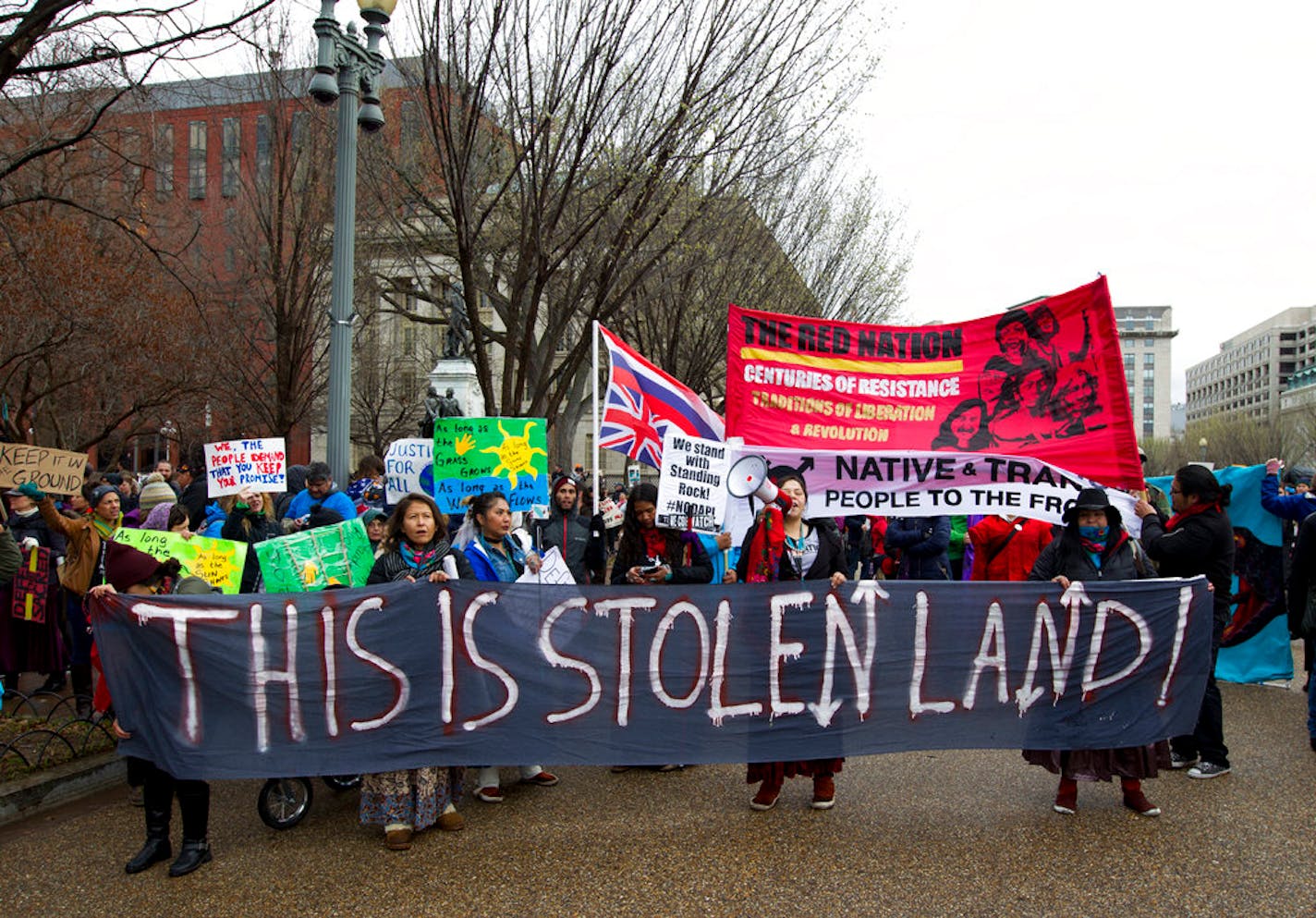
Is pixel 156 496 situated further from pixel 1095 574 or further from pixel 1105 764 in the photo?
pixel 1105 764

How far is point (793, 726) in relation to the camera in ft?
16.6

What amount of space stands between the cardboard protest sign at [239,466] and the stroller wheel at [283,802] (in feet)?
10.5

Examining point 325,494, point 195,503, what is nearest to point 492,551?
point 325,494

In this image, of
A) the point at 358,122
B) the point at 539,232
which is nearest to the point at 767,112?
the point at 539,232

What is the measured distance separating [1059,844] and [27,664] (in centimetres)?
759

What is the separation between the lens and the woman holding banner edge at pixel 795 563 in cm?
519

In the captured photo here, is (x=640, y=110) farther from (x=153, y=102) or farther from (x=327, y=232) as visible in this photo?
(x=327, y=232)

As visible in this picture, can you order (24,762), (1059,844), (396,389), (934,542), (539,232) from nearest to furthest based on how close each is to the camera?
(1059,844) < (24,762) < (934,542) < (539,232) < (396,389)

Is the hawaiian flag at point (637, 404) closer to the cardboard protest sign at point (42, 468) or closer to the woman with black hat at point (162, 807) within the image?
the woman with black hat at point (162, 807)

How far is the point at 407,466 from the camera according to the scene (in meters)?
8.98

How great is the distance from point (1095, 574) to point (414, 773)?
3768 mm

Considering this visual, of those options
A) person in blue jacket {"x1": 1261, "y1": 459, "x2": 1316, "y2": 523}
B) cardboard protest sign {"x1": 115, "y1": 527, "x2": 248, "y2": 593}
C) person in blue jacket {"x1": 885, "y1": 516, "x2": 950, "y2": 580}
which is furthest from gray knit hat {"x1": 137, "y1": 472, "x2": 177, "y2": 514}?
person in blue jacket {"x1": 1261, "y1": 459, "x2": 1316, "y2": 523}

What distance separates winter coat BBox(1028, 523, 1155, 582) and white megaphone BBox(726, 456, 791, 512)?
59.4 inches

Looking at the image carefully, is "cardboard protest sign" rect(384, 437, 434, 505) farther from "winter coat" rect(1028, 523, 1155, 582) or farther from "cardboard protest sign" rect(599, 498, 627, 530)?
"winter coat" rect(1028, 523, 1155, 582)
